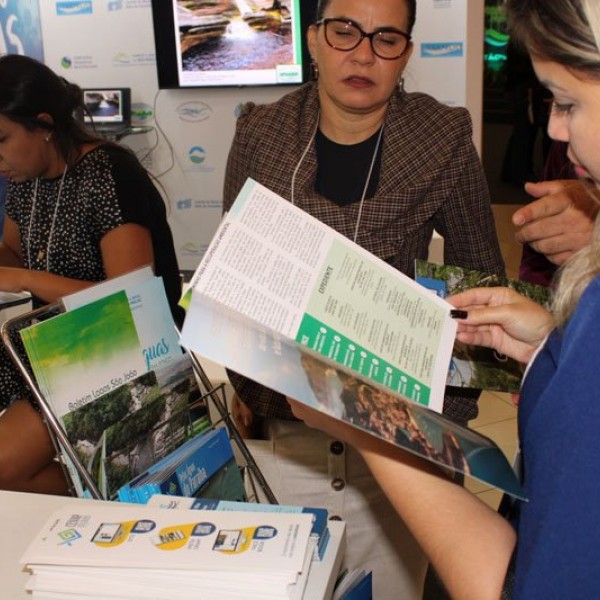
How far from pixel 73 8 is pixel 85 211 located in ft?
12.8

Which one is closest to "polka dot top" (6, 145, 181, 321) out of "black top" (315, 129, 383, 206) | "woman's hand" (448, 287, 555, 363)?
"black top" (315, 129, 383, 206)

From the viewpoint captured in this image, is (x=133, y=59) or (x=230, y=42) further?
(x=133, y=59)

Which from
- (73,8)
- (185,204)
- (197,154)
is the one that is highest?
(73,8)

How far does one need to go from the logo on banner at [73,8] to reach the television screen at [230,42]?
1.75ft

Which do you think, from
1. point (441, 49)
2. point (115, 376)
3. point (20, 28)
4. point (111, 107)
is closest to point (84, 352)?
point (115, 376)

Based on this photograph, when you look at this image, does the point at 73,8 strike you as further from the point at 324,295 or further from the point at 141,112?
the point at 324,295

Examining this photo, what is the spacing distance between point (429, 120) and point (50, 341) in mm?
1016

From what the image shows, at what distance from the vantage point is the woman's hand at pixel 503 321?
49.8 inches

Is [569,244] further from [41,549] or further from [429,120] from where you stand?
[41,549]

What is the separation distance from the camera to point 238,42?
5297 mm

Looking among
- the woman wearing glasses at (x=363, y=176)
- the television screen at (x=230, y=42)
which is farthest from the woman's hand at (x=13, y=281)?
the television screen at (x=230, y=42)

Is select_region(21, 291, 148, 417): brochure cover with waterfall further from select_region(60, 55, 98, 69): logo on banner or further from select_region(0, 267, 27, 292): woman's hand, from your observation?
select_region(60, 55, 98, 69): logo on banner

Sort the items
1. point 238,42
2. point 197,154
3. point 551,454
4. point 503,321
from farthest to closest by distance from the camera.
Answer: point 197,154, point 238,42, point 503,321, point 551,454

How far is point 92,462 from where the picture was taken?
4.44ft
